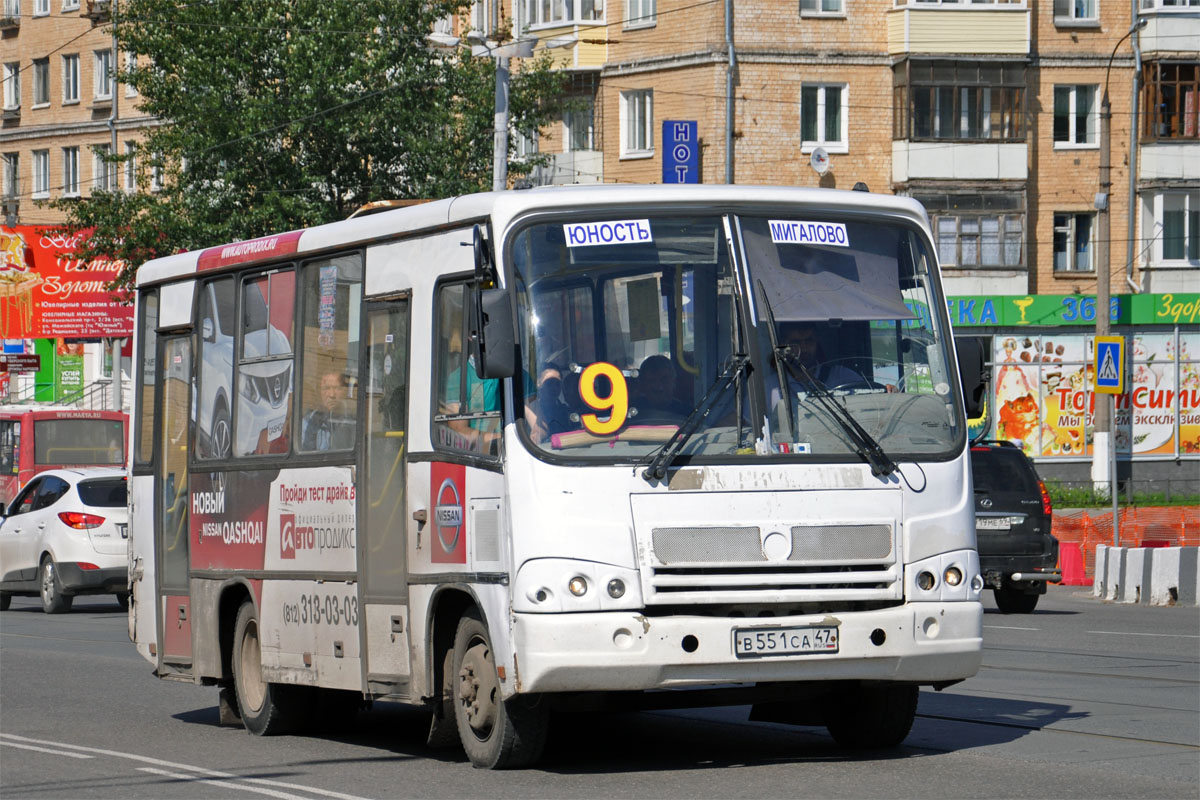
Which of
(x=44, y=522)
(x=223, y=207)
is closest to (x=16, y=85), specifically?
(x=223, y=207)

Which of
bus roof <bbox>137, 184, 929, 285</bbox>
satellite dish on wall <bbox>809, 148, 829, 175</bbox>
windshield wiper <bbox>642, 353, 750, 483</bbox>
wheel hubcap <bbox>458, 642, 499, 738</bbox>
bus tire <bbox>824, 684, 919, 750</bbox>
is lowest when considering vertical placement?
bus tire <bbox>824, 684, 919, 750</bbox>

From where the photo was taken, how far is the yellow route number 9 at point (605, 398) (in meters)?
9.38

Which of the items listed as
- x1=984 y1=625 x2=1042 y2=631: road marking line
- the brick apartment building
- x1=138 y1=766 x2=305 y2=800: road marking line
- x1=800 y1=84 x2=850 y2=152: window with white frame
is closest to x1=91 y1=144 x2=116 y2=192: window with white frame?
the brick apartment building

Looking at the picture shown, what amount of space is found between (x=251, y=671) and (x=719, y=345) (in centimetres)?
426

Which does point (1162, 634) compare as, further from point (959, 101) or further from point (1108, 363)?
point (959, 101)

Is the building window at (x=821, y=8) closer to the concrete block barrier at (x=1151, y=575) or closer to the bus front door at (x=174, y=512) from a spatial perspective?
the concrete block barrier at (x=1151, y=575)

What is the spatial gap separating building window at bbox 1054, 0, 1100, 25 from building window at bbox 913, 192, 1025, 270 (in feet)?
15.6

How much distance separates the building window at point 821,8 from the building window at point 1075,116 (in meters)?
5.86

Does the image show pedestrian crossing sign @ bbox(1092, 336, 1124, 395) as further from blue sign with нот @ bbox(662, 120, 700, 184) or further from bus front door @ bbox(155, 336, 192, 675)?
blue sign with нот @ bbox(662, 120, 700, 184)

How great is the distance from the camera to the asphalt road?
30.1 ft

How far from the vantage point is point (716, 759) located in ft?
33.5

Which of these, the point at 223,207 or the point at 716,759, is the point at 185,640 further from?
the point at 223,207

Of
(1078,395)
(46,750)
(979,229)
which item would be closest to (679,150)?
(979,229)

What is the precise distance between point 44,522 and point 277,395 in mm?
14819
